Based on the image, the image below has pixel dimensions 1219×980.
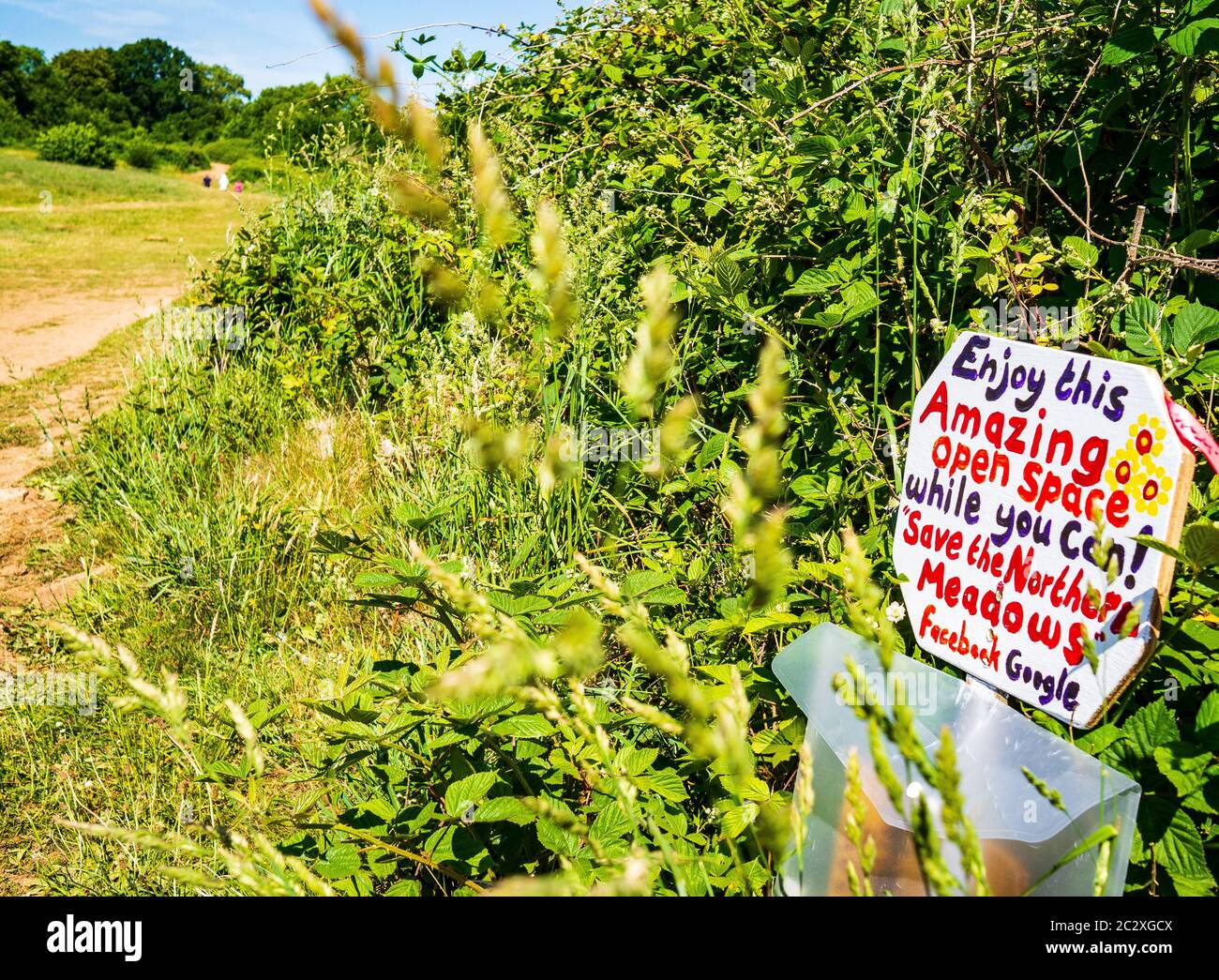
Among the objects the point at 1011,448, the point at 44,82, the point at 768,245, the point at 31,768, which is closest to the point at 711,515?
the point at 768,245

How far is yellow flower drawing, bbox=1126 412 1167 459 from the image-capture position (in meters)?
1.11

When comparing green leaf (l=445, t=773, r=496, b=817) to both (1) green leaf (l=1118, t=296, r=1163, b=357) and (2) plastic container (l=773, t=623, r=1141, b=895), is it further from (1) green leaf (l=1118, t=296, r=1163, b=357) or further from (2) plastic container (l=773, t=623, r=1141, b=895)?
(1) green leaf (l=1118, t=296, r=1163, b=357)

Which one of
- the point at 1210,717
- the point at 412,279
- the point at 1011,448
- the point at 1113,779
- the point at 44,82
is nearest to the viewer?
the point at 1113,779

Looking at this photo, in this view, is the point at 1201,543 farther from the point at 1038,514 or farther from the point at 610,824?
the point at 610,824

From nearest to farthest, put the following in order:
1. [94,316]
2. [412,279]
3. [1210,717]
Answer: [1210,717] → [412,279] → [94,316]

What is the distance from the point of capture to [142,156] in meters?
33.4

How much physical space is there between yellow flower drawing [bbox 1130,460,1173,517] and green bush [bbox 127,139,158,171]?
39235 millimetres

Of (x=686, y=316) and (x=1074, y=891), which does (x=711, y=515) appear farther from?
(x=1074, y=891)

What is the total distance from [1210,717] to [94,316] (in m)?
7.83

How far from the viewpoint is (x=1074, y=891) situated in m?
1.01

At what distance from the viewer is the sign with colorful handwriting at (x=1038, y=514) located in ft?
3.65

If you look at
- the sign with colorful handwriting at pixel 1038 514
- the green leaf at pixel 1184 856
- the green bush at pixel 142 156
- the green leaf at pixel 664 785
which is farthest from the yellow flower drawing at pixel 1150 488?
the green bush at pixel 142 156

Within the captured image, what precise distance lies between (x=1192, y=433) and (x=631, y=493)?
1394 mm

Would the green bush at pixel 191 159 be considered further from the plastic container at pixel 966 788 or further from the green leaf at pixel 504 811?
the plastic container at pixel 966 788
